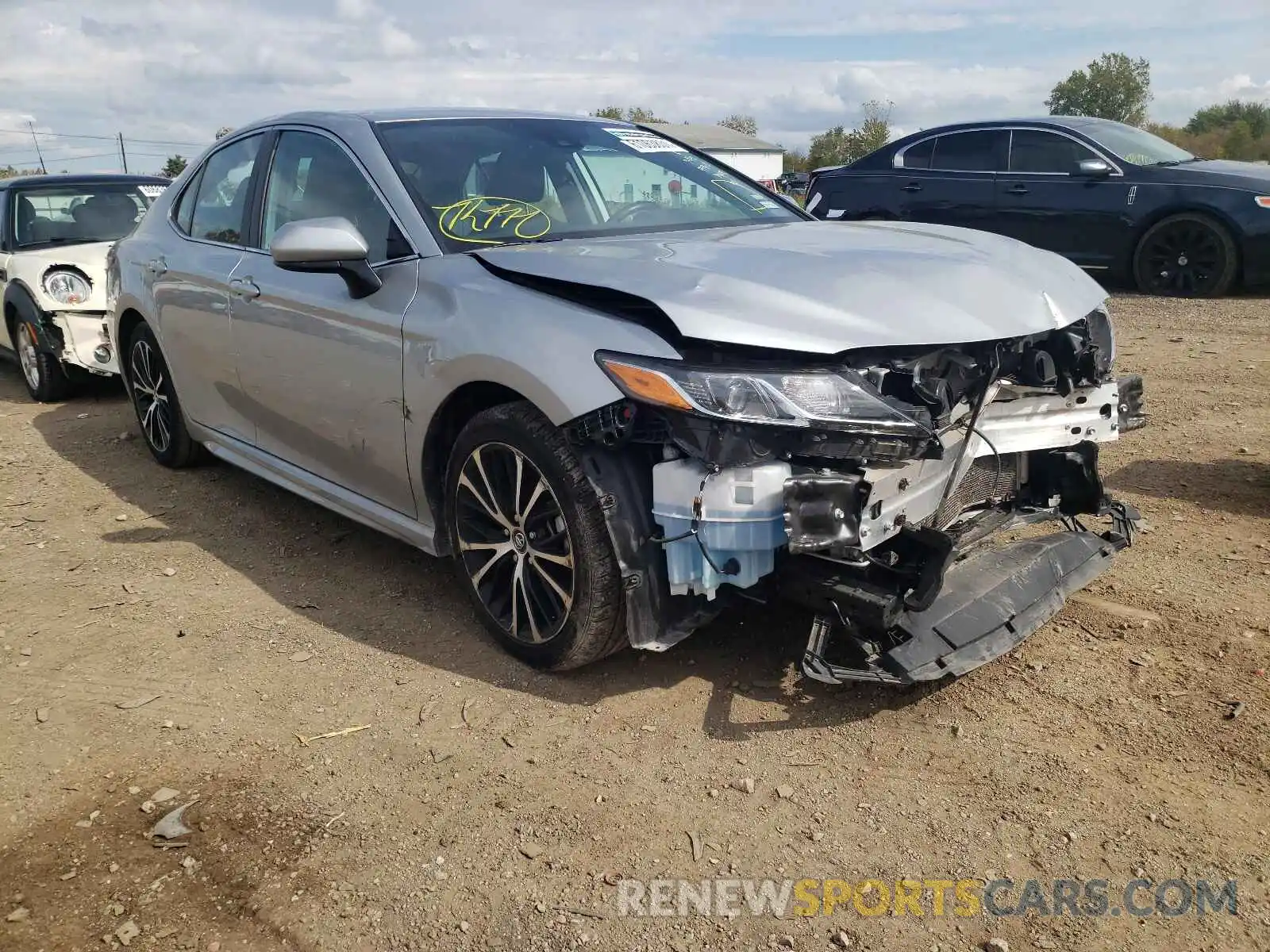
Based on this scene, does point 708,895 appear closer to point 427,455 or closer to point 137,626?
point 427,455

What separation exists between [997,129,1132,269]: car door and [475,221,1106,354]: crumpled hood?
6849mm

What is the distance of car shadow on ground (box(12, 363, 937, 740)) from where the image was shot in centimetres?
319

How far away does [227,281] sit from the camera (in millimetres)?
4441

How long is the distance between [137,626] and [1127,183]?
29.6 feet

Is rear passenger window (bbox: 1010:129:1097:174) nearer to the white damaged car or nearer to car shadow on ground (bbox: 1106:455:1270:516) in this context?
car shadow on ground (bbox: 1106:455:1270:516)

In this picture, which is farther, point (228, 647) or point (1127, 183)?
point (1127, 183)

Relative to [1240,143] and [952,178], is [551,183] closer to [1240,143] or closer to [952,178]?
[952,178]

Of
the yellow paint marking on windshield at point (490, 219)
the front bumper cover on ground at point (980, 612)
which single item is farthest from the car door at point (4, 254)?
the front bumper cover on ground at point (980, 612)

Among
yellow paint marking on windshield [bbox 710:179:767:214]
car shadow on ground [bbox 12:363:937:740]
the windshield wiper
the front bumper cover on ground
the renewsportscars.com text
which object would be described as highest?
yellow paint marking on windshield [bbox 710:179:767:214]

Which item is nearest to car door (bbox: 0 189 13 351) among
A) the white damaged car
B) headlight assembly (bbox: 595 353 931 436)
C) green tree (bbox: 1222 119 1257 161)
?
the white damaged car

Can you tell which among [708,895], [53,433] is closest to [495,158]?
[708,895]

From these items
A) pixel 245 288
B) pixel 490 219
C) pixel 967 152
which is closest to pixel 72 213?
pixel 245 288

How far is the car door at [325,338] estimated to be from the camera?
11.6 ft

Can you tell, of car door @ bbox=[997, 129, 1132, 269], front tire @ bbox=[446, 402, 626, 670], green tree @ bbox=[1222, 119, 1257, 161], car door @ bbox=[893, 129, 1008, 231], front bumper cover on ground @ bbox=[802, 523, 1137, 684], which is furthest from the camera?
green tree @ bbox=[1222, 119, 1257, 161]
